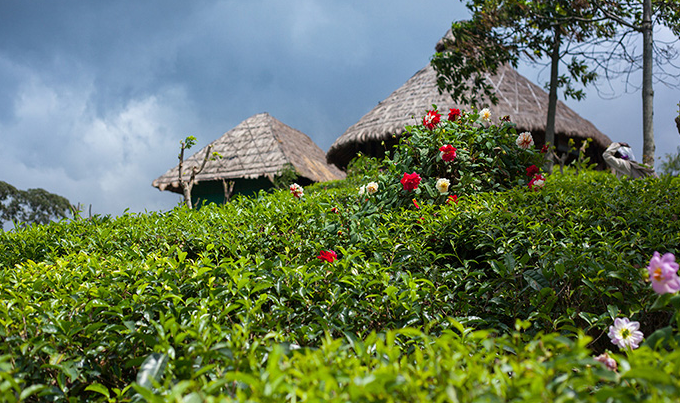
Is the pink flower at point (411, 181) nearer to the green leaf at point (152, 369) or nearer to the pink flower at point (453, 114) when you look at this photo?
the pink flower at point (453, 114)

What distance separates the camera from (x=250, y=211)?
3.66m

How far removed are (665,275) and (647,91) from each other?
7663 millimetres

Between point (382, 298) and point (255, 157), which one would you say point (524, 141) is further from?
point (255, 157)

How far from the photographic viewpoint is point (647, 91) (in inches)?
288

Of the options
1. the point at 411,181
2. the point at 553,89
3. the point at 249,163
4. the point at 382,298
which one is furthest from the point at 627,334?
the point at 249,163

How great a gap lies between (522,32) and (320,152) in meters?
11.2

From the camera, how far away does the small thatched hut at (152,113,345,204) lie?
13.1 meters

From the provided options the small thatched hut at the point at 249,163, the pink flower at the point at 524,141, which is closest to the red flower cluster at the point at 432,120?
the pink flower at the point at 524,141

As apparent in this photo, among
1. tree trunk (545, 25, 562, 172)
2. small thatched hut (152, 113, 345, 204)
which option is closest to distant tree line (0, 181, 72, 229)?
small thatched hut (152, 113, 345, 204)

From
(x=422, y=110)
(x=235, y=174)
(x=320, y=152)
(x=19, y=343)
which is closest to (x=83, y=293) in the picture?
(x=19, y=343)

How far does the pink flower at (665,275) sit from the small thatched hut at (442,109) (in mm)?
8964

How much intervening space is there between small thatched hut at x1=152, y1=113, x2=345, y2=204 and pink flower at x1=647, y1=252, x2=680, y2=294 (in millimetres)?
11475

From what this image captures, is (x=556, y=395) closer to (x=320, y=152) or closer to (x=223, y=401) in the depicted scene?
(x=223, y=401)

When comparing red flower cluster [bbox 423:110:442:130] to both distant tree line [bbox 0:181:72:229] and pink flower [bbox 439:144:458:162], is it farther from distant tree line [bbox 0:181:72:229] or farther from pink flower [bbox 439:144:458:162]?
distant tree line [bbox 0:181:72:229]
